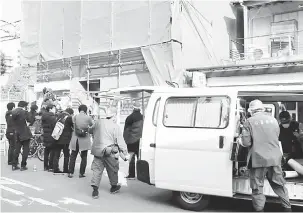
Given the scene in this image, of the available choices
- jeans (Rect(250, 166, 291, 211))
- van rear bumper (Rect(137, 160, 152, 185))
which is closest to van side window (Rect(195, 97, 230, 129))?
jeans (Rect(250, 166, 291, 211))

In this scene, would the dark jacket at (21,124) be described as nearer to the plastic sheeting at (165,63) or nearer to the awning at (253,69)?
the plastic sheeting at (165,63)

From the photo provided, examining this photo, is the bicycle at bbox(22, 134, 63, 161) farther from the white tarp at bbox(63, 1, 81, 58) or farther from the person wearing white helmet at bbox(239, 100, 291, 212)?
the person wearing white helmet at bbox(239, 100, 291, 212)

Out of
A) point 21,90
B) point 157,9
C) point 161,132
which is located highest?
point 157,9

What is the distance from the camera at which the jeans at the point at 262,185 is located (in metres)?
4.88

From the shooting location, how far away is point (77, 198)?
6.17 meters

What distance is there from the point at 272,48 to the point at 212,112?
1132cm

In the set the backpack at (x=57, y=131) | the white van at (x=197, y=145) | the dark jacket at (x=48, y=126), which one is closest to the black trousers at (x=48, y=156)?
the dark jacket at (x=48, y=126)

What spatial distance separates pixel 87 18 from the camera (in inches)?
622

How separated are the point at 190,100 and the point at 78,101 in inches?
435

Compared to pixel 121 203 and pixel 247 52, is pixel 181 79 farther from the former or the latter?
pixel 121 203

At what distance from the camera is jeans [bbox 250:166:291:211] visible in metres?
4.88

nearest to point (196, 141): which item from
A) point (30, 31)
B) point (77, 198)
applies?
point (77, 198)

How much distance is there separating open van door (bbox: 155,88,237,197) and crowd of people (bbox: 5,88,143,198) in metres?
1.12

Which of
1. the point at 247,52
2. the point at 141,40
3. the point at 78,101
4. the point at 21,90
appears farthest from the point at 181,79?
the point at 21,90
